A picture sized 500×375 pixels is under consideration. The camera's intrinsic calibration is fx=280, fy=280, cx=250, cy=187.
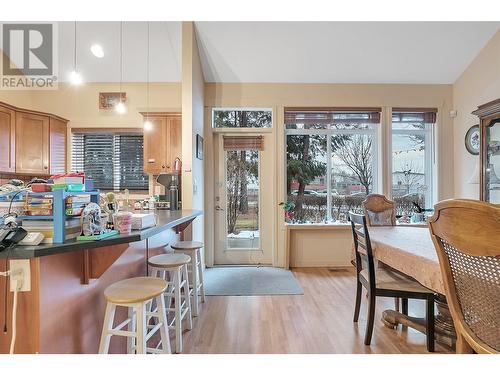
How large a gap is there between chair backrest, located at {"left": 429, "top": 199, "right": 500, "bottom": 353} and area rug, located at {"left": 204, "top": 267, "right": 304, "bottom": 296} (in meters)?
2.18

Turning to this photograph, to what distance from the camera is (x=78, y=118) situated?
14.0ft

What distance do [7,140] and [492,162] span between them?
19.7ft

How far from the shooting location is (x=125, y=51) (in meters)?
3.85

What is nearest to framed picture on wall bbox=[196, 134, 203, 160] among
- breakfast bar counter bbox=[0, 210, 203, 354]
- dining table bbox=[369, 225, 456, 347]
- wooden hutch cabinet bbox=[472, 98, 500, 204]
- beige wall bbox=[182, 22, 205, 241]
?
beige wall bbox=[182, 22, 205, 241]

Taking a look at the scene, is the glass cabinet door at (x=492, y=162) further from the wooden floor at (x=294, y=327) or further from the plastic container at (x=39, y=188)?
the plastic container at (x=39, y=188)

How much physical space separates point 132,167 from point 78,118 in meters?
1.10

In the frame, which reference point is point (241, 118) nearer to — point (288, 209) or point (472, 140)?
point (288, 209)

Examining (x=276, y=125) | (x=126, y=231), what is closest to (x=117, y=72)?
(x=276, y=125)

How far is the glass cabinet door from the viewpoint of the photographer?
3.19 m

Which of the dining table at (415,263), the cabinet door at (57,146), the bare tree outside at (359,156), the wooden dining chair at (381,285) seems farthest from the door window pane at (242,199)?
the cabinet door at (57,146)

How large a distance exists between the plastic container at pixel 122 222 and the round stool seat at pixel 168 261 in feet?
2.28

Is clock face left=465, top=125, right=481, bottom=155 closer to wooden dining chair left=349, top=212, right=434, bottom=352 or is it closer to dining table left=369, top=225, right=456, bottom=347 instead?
dining table left=369, top=225, right=456, bottom=347

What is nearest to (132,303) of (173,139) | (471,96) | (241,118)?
(173,139)

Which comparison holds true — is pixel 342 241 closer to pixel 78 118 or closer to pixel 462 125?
pixel 462 125
